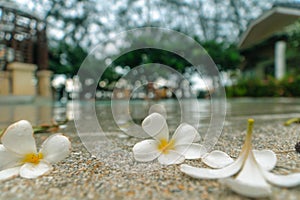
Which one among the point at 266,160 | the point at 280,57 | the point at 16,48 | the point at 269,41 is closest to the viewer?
the point at 266,160

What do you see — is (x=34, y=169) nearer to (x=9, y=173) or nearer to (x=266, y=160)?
(x=9, y=173)

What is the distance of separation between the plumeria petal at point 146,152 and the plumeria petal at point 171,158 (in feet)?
0.05

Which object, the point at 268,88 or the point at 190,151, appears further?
the point at 268,88

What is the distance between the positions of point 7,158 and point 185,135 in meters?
0.39

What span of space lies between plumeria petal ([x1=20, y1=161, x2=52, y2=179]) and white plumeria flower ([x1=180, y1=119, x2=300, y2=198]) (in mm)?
275

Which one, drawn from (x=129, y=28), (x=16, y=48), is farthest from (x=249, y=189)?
(x=129, y=28)

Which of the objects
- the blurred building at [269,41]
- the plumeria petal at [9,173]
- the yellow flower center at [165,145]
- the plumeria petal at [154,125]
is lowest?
the plumeria petal at [9,173]

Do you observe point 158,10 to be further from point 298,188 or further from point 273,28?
point 298,188

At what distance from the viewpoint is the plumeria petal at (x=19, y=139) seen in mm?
500

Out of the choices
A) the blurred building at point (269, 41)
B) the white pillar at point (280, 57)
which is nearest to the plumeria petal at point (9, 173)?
the blurred building at point (269, 41)

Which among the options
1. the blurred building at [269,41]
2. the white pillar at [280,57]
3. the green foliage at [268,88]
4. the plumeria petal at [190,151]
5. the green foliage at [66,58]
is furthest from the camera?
the white pillar at [280,57]

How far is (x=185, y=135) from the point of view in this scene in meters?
0.58

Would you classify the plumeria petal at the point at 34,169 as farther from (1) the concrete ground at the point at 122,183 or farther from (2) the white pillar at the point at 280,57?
(2) the white pillar at the point at 280,57

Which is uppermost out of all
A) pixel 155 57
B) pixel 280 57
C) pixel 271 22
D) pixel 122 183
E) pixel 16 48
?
pixel 271 22
